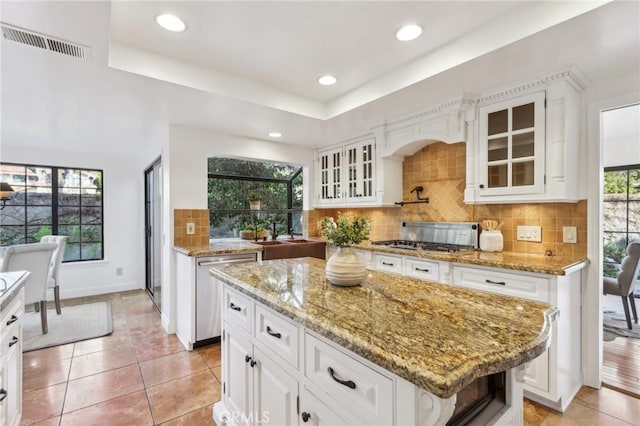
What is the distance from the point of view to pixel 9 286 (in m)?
1.60

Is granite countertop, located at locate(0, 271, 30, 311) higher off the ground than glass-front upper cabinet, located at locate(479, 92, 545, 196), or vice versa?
glass-front upper cabinet, located at locate(479, 92, 545, 196)

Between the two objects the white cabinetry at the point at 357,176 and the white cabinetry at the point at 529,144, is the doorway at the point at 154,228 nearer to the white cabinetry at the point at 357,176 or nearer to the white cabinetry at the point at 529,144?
the white cabinetry at the point at 357,176

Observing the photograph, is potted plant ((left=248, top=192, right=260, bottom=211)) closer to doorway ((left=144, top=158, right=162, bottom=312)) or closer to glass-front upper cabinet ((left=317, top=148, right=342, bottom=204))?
glass-front upper cabinet ((left=317, top=148, right=342, bottom=204))

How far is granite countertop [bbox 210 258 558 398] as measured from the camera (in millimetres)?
716

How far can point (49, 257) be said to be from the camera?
3.15 m

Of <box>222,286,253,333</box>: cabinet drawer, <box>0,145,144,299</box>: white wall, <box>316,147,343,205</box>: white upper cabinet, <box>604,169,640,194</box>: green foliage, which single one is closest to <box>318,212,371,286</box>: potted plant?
<box>222,286,253,333</box>: cabinet drawer

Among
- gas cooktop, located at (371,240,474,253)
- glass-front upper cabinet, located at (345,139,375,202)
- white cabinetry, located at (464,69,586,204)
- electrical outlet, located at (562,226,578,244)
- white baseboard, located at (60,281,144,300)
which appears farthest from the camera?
white baseboard, located at (60,281,144,300)

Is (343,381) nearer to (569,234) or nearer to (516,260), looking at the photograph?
(516,260)

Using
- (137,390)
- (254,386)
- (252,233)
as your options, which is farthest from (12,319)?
(252,233)

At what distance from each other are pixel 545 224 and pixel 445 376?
2.33 metres

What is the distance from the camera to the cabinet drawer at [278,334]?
3.77 ft

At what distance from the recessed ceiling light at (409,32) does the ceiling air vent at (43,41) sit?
1826mm

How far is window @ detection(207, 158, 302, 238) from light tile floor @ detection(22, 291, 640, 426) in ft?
5.05

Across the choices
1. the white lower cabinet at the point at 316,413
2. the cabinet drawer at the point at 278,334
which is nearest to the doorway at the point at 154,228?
the cabinet drawer at the point at 278,334
